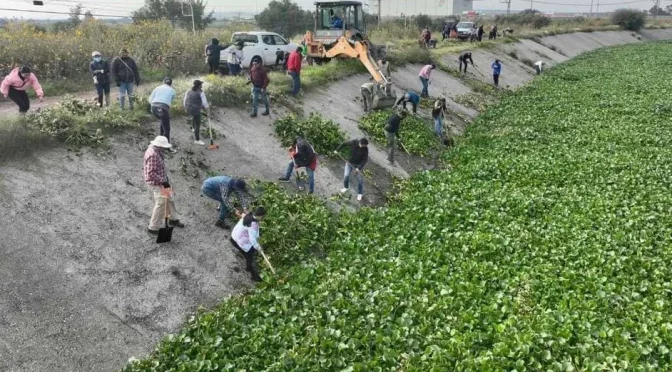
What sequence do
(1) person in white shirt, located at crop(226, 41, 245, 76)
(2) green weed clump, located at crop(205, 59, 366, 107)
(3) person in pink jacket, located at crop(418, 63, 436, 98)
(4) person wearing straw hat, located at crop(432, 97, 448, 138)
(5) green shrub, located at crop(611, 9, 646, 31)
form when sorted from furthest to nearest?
1. (5) green shrub, located at crop(611, 9, 646, 31)
2. (3) person in pink jacket, located at crop(418, 63, 436, 98)
3. (1) person in white shirt, located at crop(226, 41, 245, 76)
4. (4) person wearing straw hat, located at crop(432, 97, 448, 138)
5. (2) green weed clump, located at crop(205, 59, 366, 107)

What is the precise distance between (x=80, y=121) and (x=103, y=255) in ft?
13.0

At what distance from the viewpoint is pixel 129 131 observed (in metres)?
12.6

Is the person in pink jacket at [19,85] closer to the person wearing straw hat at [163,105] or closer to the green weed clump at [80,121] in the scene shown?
the green weed clump at [80,121]

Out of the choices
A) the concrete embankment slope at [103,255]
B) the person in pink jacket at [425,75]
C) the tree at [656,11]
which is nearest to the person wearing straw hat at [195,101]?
the concrete embankment slope at [103,255]

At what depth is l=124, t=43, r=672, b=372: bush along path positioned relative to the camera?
7238mm

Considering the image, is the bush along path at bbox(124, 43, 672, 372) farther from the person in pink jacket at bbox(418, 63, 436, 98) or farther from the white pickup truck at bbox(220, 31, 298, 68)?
the white pickup truck at bbox(220, 31, 298, 68)

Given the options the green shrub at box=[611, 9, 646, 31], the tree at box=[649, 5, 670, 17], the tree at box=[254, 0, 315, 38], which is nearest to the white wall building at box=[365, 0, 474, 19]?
the green shrub at box=[611, 9, 646, 31]

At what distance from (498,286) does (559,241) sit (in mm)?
2227

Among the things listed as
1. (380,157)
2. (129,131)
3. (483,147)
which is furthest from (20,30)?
(483,147)

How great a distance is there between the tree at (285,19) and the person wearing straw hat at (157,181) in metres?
43.2

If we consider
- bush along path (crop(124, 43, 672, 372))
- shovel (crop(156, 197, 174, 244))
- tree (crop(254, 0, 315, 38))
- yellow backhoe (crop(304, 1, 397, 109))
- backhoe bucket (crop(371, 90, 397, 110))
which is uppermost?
tree (crop(254, 0, 315, 38))

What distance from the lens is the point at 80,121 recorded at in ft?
38.5

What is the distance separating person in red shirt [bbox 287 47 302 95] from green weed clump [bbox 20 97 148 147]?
5963 mm

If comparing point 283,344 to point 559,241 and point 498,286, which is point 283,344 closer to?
point 498,286
